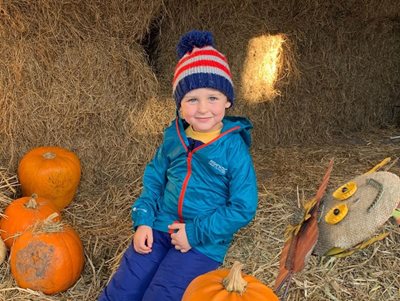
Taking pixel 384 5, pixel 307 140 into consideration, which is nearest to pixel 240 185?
pixel 307 140

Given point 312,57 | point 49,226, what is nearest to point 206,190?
point 49,226

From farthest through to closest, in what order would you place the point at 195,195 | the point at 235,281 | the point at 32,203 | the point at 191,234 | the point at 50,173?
1. the point at 50,173
2. the point at 32,203
3. the point at 195,195
4. the point at 191,234
5. the point at 235,281

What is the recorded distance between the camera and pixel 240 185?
73.5 inches

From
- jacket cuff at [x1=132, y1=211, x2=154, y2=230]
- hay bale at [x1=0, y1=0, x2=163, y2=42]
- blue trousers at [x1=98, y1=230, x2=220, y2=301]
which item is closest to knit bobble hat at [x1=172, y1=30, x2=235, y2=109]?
jacket cuff at [x1=132, y1=211, x2=154, y2=230]

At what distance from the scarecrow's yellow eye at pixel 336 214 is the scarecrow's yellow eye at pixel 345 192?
63mm

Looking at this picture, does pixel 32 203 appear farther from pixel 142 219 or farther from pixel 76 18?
pixel 76 18

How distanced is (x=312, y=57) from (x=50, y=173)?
248cm

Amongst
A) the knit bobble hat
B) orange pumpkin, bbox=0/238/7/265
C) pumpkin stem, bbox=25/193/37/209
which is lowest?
orange pumpkin, bbox=0/238/7/265

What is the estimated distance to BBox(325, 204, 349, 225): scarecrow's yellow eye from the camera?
1984 millimetres

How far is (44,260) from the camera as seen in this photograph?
7.55 ft

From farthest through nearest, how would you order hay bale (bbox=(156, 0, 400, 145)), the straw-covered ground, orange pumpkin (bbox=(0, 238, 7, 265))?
1. hay bale (bbox=(156, 0, 400, 145))
2. orange pumpkin (bbox=(0, 238, 7, 265))
3. the straw-covered ground

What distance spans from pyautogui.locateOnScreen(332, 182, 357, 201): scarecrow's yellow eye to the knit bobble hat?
2.13 feet

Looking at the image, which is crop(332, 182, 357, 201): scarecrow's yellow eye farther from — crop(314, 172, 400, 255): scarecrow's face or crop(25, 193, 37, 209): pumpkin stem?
crop(25, 193, 37, 209): pumpkin stem

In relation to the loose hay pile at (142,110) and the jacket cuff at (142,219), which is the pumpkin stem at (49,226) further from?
the jacket cuff at (142,219)
